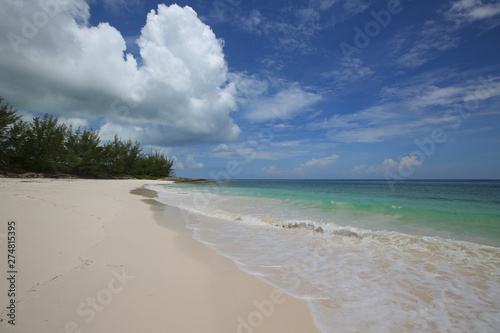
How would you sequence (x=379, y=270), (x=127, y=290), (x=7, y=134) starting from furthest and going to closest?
(x=7, y=134), (x=379, y=270), (x=127, y=290)

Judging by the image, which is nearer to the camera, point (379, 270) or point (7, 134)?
point (379, 270)

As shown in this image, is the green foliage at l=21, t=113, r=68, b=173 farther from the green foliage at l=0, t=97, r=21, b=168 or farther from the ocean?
the ocean

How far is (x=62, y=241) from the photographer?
164 inches

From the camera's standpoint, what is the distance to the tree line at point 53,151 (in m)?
26.6

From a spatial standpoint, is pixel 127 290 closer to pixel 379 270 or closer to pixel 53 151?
pixel 379 270

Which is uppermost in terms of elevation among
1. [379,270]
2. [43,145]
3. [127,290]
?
[43,145]

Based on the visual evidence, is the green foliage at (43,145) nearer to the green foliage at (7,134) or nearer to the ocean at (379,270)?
the green foliage at (7,134)

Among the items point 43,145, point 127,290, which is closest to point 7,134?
point 43,145

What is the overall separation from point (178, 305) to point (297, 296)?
166 cm

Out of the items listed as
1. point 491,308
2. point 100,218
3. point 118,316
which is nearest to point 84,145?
point 100,218

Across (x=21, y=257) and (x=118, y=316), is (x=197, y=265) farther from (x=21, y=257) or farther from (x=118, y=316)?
(x=21, y=257)

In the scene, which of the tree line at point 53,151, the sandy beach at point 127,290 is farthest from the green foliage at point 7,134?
the sandy beach at point 127,290

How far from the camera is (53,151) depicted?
3103 cm

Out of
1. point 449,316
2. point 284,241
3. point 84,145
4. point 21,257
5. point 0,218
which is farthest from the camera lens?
point 84,145
